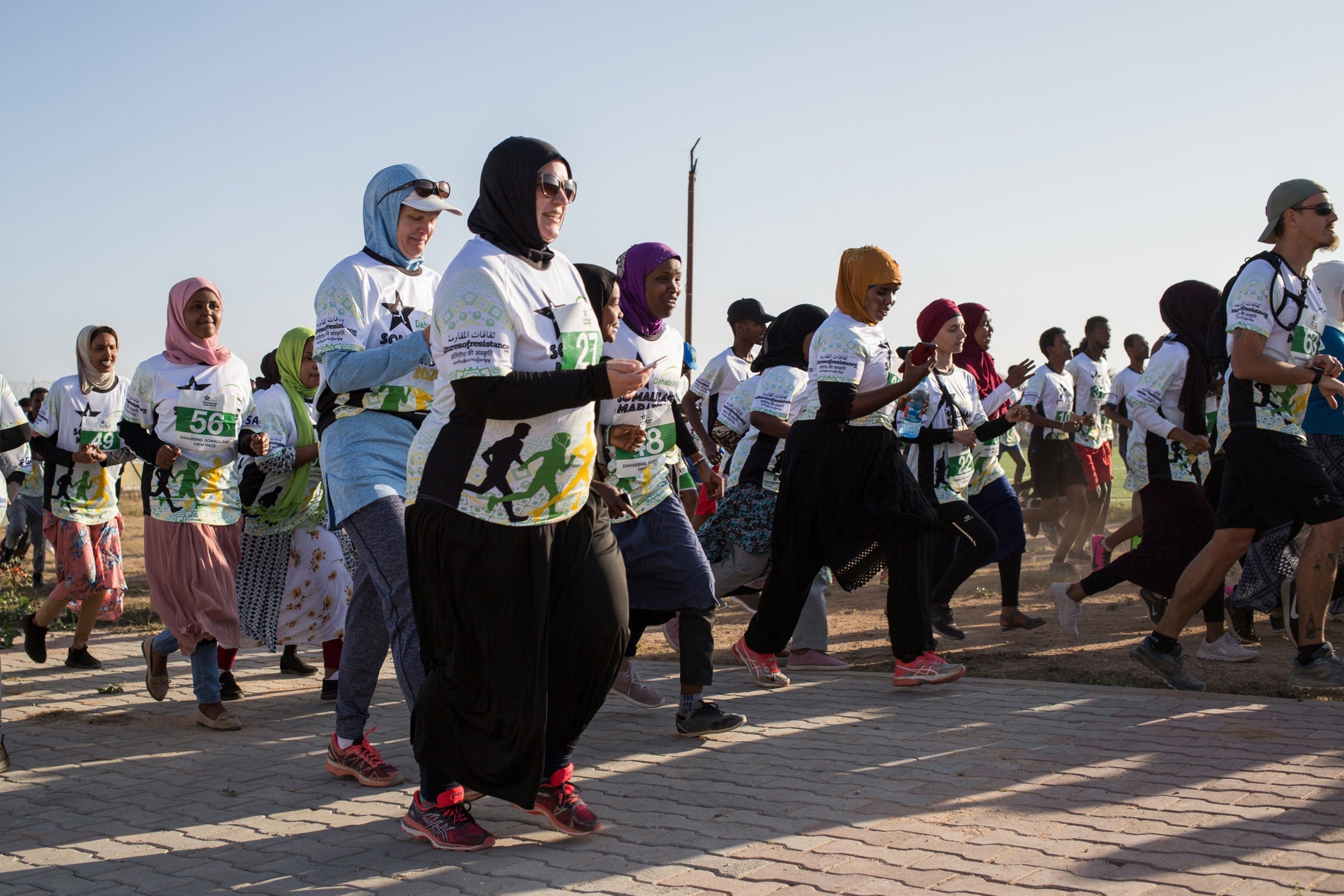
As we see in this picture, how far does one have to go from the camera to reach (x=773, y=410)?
7473 millimetres

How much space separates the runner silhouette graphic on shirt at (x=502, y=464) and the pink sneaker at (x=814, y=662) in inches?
155

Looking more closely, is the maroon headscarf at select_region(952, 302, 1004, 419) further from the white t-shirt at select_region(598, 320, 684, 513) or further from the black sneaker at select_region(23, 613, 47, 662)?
the black sneaker at select_region(23, 613, 47, 662)

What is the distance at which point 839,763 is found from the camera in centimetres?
495

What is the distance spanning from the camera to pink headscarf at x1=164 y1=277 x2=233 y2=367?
664 centimetres

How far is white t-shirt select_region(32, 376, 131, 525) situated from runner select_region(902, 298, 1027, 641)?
18.1 feet

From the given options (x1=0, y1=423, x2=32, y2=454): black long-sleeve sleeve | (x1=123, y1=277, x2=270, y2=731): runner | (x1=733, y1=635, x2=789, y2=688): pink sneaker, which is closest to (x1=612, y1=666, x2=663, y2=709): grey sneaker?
(x1=733, y1=635, x2=789, y2=688): pink sneaker

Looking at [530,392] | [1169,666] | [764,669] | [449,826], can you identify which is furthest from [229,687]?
[1169,666]

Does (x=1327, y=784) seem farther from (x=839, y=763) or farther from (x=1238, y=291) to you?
(x=1238, y=291)

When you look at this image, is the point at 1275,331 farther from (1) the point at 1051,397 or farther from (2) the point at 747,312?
(1) the point at 1051,397

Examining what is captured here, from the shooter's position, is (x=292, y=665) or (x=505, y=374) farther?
(x=292, y=665)

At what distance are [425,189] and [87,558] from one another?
501 centimetres

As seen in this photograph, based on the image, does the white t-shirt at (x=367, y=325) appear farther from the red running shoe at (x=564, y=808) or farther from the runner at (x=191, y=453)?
the runner at (x=191, y=453)

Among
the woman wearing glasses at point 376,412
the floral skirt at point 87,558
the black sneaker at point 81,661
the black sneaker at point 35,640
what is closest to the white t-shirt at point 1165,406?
the woman wearing glasses at point 376,412

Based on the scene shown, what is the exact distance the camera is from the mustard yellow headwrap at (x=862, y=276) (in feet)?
20.8
